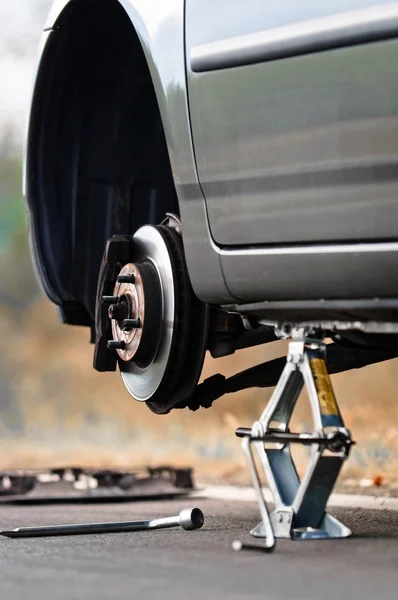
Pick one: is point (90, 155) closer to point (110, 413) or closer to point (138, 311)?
point (138, 311)

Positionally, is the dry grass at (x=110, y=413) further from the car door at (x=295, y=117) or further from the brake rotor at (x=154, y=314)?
the car door at (x=295, y=117)

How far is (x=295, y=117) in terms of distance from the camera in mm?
2020

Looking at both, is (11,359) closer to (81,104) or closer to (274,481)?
(81,104)

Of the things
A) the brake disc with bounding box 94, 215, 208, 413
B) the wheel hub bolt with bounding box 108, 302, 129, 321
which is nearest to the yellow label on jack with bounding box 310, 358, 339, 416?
the brake disc with bounding box 94, 215, 208, 413

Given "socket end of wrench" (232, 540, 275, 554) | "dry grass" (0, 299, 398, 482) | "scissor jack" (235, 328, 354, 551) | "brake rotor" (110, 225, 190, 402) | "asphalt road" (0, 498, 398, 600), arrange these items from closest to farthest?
"asphalt road" (0, 498, 398, 600) < "socket end of wrench" (232, 540, 275, 554) < "scissor jack" (235, 328, 354, 551) < "brake rotor" (110, 225, 190, 402) < "dry grass" (0, 299, 398, 482)

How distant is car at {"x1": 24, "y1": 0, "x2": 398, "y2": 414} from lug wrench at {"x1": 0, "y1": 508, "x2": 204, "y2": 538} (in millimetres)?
271

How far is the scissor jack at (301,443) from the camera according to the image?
6.72 ft

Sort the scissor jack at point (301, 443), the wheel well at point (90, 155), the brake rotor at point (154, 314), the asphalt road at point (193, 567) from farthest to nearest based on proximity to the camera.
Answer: the wheel well at point (90, 155) < the brake rotor at point (154, 314) < the scissor jack at point (301, 443) < the asphalt road at point (193, 567)

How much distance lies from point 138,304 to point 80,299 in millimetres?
503

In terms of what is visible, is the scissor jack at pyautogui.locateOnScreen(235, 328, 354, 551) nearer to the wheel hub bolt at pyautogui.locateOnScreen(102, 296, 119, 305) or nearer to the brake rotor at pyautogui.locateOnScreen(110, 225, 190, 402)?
the brake rotor at pyautogui.locateOnScreen(110, 225, 190, 402)

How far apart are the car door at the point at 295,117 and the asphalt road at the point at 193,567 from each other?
0.57 m

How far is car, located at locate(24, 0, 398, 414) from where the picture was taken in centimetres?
194

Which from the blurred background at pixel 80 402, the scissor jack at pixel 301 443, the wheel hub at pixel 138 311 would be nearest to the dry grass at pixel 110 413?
the blurred background at pixel 80 402

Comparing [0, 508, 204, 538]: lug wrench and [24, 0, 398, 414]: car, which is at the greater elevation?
[24, 0, 398, 414]: car
